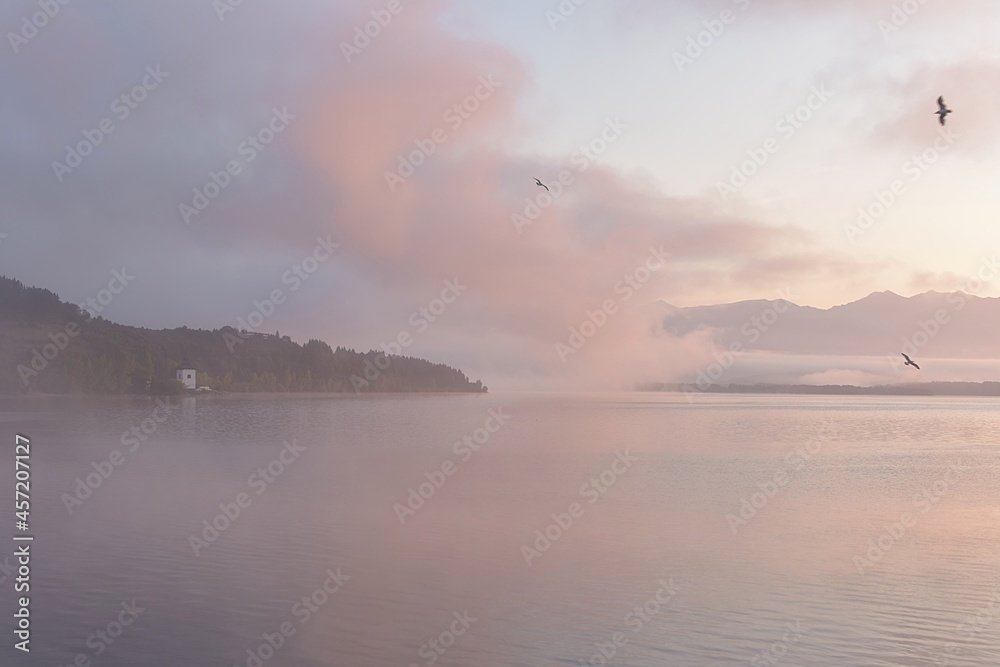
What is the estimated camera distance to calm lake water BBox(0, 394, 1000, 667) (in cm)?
1691

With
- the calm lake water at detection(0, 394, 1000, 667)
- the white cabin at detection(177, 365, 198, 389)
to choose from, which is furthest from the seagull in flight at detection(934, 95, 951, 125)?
the white cabin at detection(177, 365, 198, 389)

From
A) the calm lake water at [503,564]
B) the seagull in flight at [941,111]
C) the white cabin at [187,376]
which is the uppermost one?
the seagull in flight at [941,111]

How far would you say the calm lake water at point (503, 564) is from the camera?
16906 mm

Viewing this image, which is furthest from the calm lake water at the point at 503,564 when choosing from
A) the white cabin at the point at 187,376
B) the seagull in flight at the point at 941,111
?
the white cabin at the point at 187,376

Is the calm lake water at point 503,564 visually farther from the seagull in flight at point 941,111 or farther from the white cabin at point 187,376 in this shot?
the white cabin at point 187,376

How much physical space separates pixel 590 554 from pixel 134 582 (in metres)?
12.9

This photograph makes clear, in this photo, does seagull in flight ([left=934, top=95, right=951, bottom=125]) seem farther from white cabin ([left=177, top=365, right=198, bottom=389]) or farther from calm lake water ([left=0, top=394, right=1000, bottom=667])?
white cabin ([left=177, top=365, right=198, bottom=389])

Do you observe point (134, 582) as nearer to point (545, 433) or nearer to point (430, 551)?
point (430, 551)

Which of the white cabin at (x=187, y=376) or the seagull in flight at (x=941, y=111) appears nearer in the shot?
the seagull in flight at (x=941, y=111)

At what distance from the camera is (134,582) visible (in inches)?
797

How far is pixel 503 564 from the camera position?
79.3ft

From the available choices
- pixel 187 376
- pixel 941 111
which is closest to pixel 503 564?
pixel 941 111

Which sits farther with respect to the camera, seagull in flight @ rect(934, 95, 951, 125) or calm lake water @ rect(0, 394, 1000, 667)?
seagull in flight @ rect(934, 95, 951, 125)

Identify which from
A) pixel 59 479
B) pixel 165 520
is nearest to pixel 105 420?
pixel 59 479
